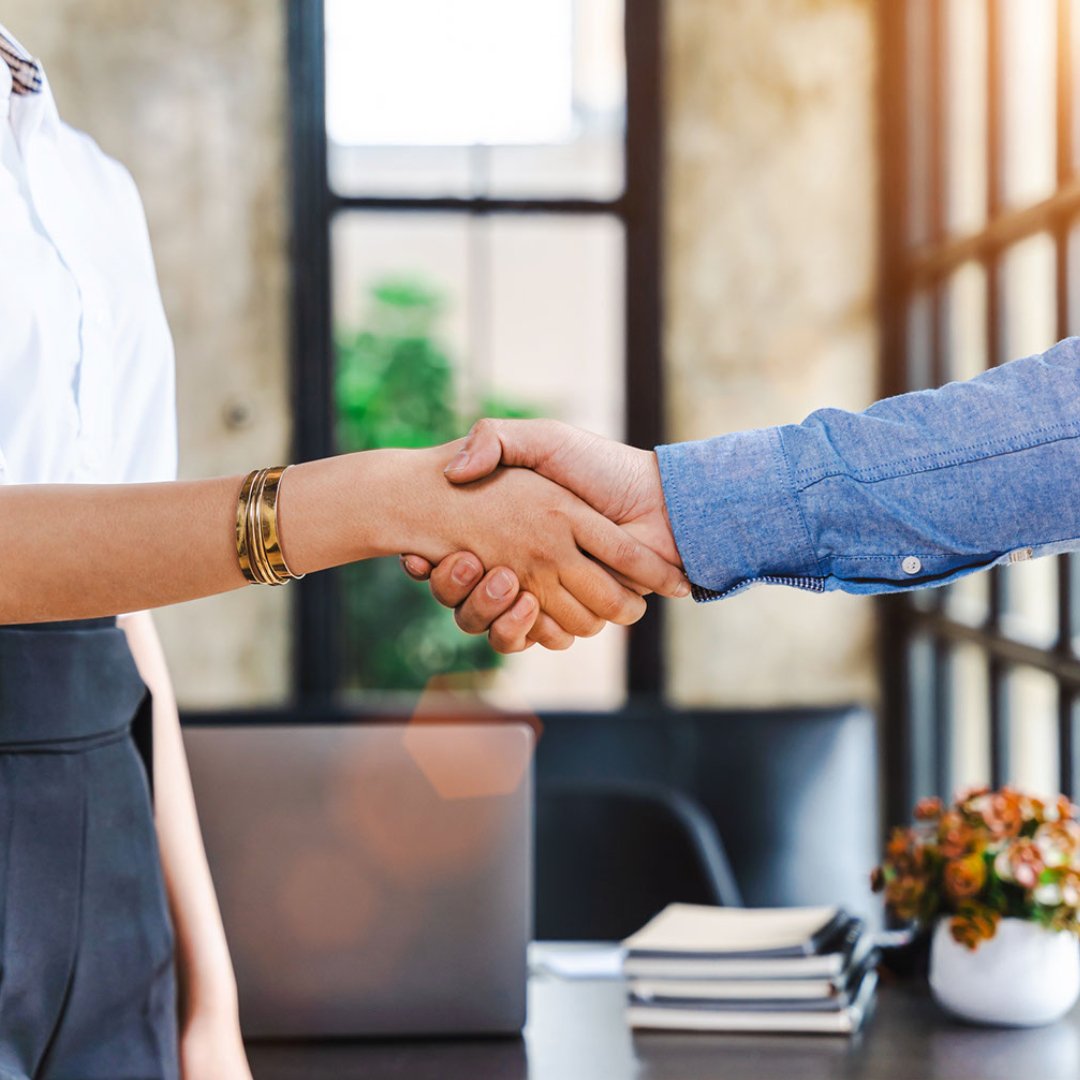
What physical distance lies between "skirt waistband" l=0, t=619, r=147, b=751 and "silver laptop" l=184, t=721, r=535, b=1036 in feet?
0.80

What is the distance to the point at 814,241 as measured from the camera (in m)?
3.33

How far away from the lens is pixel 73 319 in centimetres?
109

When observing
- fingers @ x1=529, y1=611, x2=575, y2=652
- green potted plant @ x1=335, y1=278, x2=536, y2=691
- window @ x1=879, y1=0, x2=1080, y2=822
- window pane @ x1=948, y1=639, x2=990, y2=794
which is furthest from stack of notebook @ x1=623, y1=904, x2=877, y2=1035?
green potted plant @ x1=335, y1=278, x2=536, y2=691

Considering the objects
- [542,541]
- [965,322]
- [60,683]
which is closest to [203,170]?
[965,322]

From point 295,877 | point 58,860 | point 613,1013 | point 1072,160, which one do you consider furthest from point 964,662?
point 58,860

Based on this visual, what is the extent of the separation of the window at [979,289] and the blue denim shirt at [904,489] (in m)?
1.10

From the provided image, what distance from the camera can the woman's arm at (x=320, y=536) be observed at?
0.94 metres

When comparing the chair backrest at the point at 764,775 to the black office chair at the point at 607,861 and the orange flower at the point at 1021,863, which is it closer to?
the black office chair at the point at 607,861

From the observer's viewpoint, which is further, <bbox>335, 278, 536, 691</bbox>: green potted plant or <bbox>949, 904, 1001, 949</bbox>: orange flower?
<bbox>335, 278, 536, 691</bbox>: green potted plant

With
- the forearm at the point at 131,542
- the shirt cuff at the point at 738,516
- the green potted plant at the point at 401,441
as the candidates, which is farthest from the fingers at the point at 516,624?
the green potted plant at the point at 401,441

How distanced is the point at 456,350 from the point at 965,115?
1.87 meters

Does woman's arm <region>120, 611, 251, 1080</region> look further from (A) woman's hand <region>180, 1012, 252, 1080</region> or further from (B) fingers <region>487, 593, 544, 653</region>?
(B) fingers <region>487, 593, 544, 653</region>

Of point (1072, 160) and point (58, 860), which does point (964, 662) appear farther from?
point (58, 860)

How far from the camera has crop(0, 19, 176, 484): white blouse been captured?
104 centimetres
